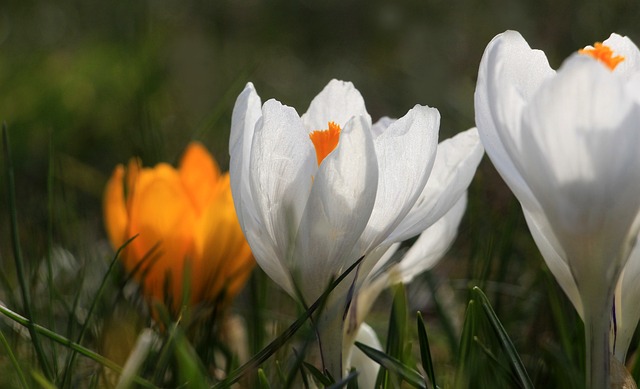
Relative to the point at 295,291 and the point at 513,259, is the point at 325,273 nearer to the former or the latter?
the point at 295,291

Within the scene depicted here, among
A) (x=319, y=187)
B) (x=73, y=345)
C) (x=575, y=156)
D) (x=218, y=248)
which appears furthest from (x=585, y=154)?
(x=218, y=248)

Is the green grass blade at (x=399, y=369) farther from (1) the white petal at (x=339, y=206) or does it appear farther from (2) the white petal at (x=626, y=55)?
(2) the white petal at (x=626, y=55)

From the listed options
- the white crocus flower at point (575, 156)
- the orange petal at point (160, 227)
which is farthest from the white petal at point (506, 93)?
the orange petal at point (160, 227)

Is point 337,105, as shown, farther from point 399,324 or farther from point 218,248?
point 218,248

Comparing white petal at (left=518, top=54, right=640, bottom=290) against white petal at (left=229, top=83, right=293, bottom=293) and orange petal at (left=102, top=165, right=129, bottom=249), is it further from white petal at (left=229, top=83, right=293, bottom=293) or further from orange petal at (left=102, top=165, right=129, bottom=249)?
orange petal at (left=102, top=165, right=129, bottom=249)

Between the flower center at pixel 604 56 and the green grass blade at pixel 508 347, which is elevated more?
the flower center at pixel 604 56

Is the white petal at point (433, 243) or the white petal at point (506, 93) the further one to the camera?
the white petal at point (433, 243)

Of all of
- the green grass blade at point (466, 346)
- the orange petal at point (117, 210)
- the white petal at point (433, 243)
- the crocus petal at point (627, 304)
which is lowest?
the green grass blade at point (466, 346)

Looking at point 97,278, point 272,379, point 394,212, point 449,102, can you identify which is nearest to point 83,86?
point 449,102
